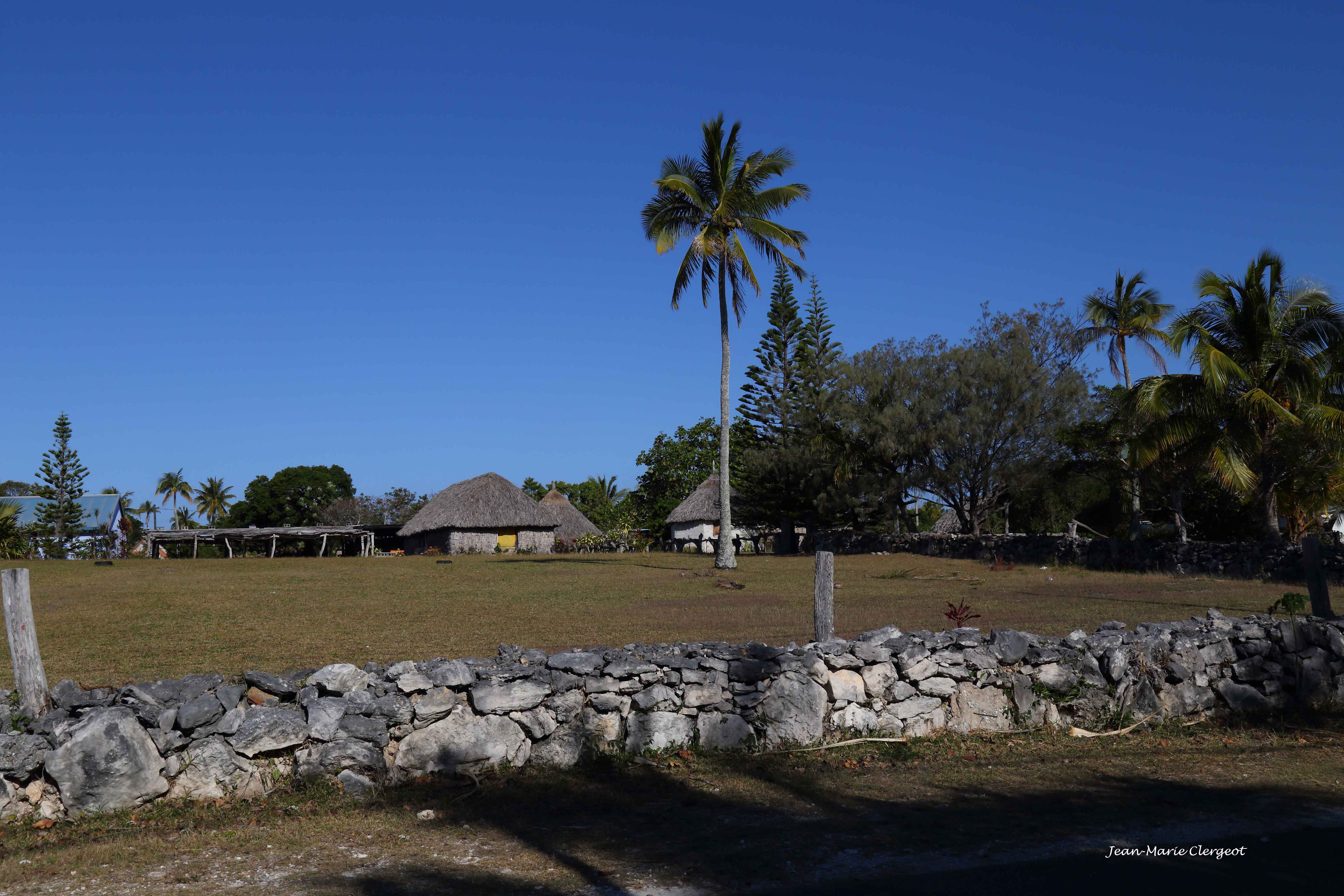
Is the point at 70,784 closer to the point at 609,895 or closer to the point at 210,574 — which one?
the point at 609,895

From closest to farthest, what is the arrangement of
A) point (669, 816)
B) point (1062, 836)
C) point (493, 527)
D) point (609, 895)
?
point (609, 895), point (1062, 836), point (669, 816), point (493, 527)

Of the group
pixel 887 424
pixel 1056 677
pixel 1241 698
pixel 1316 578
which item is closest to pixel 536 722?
pixel 1056 677

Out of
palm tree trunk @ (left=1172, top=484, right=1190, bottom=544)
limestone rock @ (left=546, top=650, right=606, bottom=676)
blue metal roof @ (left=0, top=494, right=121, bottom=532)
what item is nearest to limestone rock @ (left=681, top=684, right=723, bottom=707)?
limestone rock @ (left=546, top=650, right=606, bottom=676)

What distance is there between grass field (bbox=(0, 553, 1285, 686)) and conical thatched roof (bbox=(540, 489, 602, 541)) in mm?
22277

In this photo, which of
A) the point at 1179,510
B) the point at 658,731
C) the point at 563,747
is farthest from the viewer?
the point at 1179,510

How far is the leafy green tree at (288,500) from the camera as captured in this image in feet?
225

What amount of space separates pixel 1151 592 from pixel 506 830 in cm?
1515

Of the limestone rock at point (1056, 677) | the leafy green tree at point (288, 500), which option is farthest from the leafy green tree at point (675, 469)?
the limestone rock at point (1056, 677)

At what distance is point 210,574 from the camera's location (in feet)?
83.6

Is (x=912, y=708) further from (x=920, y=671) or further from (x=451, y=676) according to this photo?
(x=451, y=676)

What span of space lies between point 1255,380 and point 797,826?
66.1ft

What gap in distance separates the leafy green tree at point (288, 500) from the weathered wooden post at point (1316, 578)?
215 ft

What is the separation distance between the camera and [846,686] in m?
6.92

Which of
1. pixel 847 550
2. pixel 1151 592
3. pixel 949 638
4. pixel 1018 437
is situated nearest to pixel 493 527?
pixel 847 550
